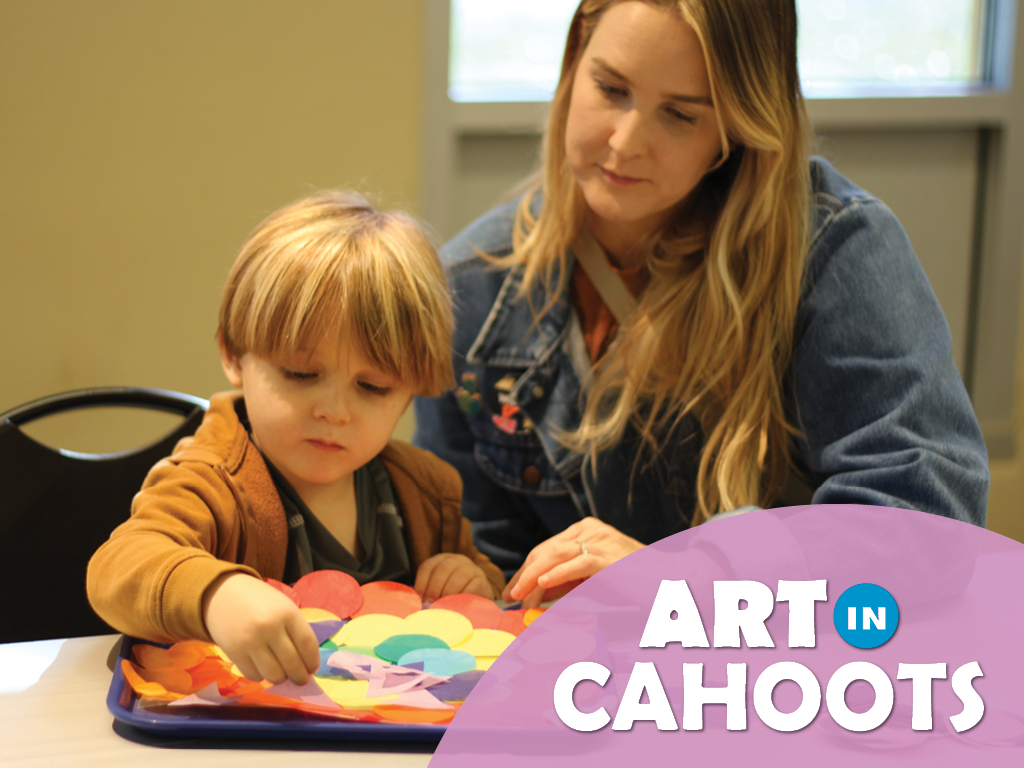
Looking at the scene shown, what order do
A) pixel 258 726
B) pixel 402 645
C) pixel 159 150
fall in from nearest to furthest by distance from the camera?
pixel 258 726 < pixel 402 645 < pixel 159 150

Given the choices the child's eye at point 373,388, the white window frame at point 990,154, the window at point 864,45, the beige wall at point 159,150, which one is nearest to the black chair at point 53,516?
Answer: the child's eye at point 373,388

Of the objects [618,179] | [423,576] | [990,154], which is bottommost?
[423,576]

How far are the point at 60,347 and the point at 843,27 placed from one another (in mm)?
1948

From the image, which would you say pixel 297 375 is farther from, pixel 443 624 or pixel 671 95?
pixel 671 95

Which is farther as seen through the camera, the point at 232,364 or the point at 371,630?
the point at 232,364

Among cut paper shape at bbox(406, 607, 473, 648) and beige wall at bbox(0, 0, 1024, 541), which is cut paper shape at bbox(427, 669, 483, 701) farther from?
beige wall at bbox(0, 0, 1024, 541)

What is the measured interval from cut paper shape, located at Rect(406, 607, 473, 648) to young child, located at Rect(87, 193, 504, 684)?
0.13 metres

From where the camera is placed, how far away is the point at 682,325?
3.19ft

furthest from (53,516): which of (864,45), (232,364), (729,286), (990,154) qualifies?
(990,154)

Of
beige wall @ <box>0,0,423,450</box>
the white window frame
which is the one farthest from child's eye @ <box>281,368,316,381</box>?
the white window frame

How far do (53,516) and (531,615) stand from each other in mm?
557

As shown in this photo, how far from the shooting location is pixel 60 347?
174 centimetres

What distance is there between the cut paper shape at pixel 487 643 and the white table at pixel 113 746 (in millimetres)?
102

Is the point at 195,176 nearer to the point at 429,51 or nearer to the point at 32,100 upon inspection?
the point at 32,100
